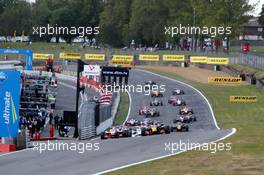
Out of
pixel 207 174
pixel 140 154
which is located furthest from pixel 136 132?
pixel 207 174

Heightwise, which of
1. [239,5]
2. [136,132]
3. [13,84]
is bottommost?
[136,132]

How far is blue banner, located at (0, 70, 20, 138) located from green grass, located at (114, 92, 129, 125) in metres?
13.0

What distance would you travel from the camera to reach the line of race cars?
32219 mm

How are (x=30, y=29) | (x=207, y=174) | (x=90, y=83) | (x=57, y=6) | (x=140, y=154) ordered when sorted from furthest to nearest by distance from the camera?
1. (x=57, y=6)
2. (x=30, y=29)
3. (x=90, y=83)
4. (x=140, y=154)
5. (x=207, y=174)

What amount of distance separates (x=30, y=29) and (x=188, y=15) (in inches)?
1123

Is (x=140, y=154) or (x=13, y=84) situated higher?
(x=13, y=84)

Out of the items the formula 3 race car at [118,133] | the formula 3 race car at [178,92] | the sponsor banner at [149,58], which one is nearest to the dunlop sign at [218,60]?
the sponsor banner at [149,58]

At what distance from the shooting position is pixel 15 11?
115 m

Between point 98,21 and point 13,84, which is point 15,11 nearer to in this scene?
point 98,21

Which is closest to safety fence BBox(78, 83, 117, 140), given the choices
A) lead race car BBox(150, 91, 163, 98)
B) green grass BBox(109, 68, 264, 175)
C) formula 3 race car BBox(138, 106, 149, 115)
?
formula 3 race car BBox(138, 106, 149, 115)

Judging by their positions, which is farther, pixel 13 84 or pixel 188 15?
pixel 188 15

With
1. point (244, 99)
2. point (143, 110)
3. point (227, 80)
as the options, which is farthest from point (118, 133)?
point (227, 80)

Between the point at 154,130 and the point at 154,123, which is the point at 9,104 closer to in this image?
the point at 154,130

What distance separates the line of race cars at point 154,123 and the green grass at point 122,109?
3.39 ft
